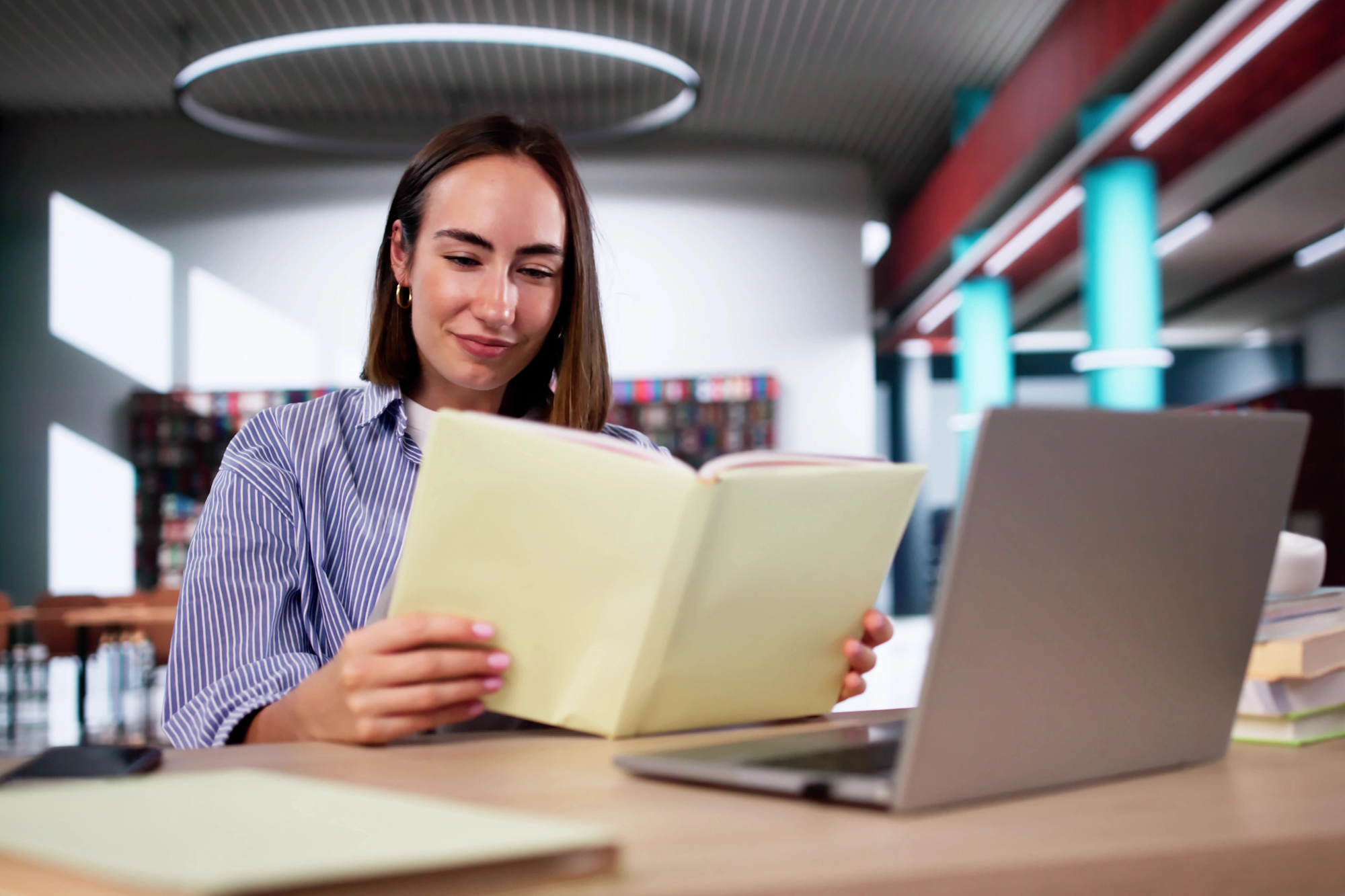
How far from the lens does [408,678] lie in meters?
0.88

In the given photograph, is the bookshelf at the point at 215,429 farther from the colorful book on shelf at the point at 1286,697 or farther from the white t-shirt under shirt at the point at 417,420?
the colorful book on shelf at the point at 1286,697

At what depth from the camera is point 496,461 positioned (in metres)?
0.82

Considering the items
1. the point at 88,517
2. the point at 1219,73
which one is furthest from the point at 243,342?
the point at 1219,73

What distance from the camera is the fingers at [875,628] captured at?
1.05 m

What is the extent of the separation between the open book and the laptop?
124 mm

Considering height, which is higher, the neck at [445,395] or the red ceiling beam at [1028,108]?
the red ceiling beam at [1028,108]

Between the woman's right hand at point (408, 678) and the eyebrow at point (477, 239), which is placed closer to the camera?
the woman's right hand at point (408, 678)

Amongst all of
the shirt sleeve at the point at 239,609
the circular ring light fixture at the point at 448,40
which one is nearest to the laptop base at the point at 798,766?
the shirt sleeve at the point at 239,609

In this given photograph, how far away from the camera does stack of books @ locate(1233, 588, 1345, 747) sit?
86cm

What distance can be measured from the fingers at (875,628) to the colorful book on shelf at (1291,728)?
29cm

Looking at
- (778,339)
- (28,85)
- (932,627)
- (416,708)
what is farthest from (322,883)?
(28,85)

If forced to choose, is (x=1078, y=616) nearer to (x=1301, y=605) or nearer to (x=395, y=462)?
(x=1301, y=605)

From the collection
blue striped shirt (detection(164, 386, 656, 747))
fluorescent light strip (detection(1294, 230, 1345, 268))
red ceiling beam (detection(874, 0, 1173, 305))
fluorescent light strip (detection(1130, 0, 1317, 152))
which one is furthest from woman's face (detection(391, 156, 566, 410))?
fluorescent light strip (detection(1294, 230, 1345, 268))

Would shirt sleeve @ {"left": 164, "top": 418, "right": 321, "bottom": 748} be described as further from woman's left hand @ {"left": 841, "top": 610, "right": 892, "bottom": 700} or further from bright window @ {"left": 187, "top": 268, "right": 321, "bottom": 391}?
bright window @ {"left": 187, "top": 268, "right": 321, "bottom": 391}
